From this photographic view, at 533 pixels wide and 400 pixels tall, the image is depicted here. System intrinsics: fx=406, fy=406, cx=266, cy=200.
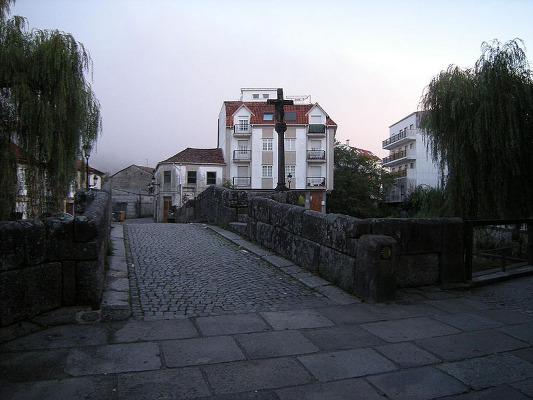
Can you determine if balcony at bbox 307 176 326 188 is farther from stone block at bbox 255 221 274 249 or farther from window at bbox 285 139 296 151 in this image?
stone block at bbox 255 221 274 249

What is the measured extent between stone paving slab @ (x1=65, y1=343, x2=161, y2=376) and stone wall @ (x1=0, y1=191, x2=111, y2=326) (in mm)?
849

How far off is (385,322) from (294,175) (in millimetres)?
43448

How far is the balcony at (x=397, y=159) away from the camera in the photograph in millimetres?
56188

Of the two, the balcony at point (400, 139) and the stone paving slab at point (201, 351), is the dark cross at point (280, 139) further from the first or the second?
the balcony at point (400, 139)

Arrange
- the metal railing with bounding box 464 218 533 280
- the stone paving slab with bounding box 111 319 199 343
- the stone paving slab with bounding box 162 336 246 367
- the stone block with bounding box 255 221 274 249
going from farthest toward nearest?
the stone block with bounding box 255 221 274 249, the metal railing with bounding box 464 218 533 280, the stone paving slab with bounding box 111 319 199 343, the stone paving slab with bounding box 162 336 246 367

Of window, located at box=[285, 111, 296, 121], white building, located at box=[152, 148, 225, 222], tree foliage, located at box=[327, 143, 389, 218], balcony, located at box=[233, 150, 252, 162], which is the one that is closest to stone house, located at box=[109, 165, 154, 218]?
white building, located at box=[152, 148, 225, 222]

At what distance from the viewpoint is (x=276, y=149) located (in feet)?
158

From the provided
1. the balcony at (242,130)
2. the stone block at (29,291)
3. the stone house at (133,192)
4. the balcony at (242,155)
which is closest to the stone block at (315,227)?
the stone block at (29,291)

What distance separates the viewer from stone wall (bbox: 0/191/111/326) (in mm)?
3662

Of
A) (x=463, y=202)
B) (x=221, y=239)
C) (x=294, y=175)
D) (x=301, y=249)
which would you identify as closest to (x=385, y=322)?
(x=301, y=249)

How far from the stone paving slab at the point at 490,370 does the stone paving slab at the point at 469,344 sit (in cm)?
11

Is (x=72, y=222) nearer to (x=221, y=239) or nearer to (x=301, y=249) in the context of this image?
(x=301, y=249)

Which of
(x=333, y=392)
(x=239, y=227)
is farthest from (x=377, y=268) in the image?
(x=239, y=227)

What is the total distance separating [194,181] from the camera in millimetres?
46875
